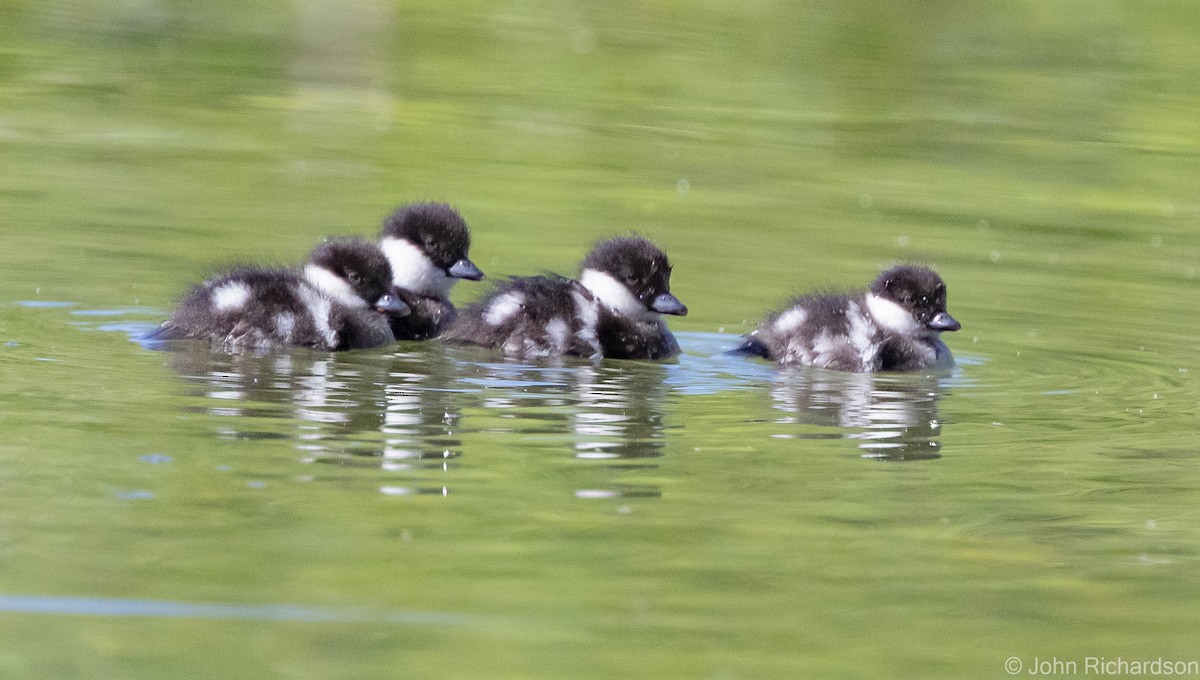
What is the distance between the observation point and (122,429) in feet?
17.9

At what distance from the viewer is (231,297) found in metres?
6.91

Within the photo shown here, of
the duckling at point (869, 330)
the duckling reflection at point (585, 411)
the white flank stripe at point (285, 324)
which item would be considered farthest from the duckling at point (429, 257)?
the duckling at point (869, 330)

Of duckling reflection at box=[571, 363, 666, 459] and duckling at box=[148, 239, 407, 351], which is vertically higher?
duckling at box=[148, 239, 407, 351]

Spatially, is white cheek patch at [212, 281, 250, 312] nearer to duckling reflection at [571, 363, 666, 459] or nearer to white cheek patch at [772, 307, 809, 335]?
duckling reflection at [571, 363, 666, 459]

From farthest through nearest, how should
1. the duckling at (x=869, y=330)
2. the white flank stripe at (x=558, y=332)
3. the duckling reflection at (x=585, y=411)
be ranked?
the duckling at (x=869, y=330) < the white flank stripe at (x=558, y=332) < the duckling reflection at (x=585, y=411)

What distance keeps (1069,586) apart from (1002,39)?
48.7 ft

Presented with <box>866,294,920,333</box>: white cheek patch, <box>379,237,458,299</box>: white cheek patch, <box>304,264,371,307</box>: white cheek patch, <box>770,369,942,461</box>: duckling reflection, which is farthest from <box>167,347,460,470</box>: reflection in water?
<box>866,294,920,333</box>: white cheek patch

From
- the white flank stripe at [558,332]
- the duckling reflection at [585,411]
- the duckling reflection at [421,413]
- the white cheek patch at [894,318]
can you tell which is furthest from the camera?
the white cheek patch at [894,318]

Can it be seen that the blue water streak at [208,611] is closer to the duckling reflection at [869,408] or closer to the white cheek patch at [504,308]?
the duckling reflection at [869,408]

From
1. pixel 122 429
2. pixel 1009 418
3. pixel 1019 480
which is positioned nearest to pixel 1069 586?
pixel 1019 480

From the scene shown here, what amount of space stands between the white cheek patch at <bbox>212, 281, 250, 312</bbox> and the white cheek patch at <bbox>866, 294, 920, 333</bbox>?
7.29 feet

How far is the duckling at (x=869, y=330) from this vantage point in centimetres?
728

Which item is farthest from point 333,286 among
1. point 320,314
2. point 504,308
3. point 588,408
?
point 588,408

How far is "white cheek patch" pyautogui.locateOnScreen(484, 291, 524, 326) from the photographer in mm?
7180
